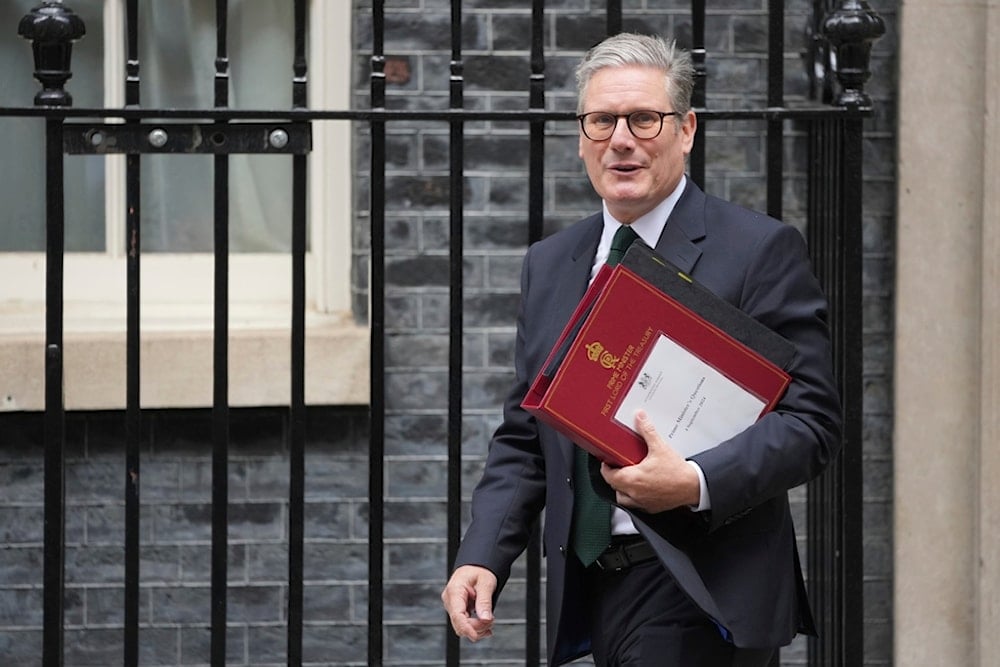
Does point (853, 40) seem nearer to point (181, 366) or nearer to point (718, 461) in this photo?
point (718, 461)

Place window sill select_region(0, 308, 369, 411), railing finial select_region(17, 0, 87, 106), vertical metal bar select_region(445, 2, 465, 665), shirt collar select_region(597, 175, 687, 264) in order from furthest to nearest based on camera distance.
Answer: window sill select_region(0, 308, 369, 411) → vertical metal bar select_region(445, 2, 465, 665) → railing finial select_region(17, 0, 87, 106) → shirt collar select_region(597, 175, 687, 264)

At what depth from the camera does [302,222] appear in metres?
3.35

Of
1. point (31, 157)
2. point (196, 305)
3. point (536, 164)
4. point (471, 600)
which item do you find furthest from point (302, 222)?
point (31, 157)

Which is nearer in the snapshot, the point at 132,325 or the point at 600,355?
the point at 600,355

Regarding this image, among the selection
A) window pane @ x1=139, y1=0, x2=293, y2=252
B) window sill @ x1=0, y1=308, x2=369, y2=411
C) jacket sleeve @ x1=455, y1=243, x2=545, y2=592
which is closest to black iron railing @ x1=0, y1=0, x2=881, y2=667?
jacket sleeve @ x1=455, y1=243, x2=545, y2=592

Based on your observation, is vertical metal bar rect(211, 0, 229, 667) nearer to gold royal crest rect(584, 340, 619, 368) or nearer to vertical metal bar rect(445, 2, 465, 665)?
vertical metal bar rect(445, 2, 465, 665)

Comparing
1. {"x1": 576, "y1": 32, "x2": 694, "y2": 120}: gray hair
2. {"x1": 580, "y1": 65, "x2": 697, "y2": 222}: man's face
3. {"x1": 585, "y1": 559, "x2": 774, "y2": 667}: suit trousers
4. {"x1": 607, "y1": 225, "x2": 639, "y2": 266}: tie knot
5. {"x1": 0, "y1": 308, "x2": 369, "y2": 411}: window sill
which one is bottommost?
{"x1": 585, "y1": 559, "x2": 774, "y2": 667}: suit trousers

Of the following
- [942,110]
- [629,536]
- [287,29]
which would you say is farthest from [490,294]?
[629,536]

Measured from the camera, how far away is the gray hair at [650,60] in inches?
106

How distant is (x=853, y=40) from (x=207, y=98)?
2.44 metres

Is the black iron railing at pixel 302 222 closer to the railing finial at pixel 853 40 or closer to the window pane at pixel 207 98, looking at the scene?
the railing finial at pixel 853 40

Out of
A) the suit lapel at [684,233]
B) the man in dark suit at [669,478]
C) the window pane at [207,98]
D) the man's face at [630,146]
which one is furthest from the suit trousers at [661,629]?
the window pane at [207,98]

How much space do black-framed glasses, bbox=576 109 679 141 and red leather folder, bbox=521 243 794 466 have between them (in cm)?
25

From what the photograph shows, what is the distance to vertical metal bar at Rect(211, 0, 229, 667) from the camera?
3.30 m
